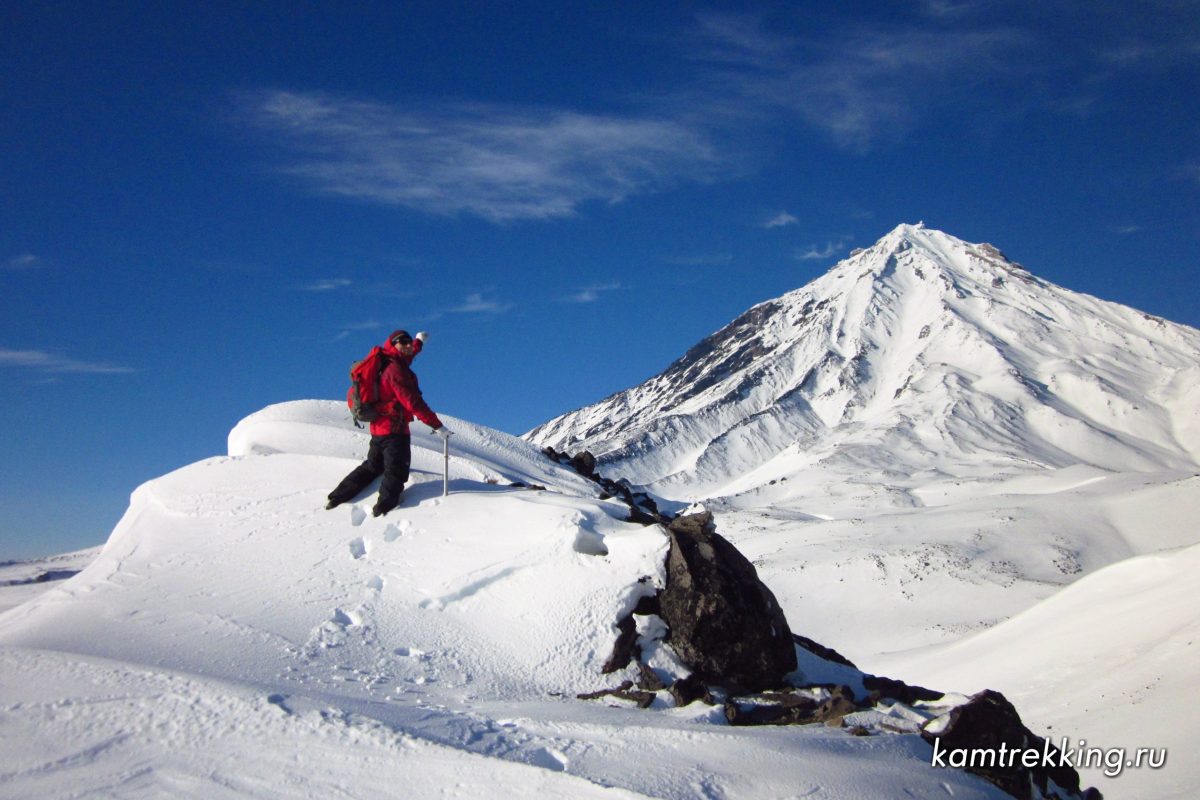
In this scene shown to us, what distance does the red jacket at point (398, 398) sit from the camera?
10.1m

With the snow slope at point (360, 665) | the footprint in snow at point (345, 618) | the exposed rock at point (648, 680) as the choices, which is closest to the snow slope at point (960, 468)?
the exposed rock at point (648, 680)

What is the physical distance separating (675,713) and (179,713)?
12.5 ft

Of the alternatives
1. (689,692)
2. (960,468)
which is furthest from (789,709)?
(960,468)

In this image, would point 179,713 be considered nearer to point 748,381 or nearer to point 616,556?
point 616,556

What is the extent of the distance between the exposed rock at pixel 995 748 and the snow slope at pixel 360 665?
32 centimetres

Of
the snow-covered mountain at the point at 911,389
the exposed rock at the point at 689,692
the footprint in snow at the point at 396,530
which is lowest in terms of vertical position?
the exposed rock at the point at 689,692

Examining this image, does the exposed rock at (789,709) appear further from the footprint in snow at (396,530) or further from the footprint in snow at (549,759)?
the footprint in snow at (396,530)

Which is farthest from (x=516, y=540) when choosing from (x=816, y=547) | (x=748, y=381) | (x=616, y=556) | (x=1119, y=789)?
(x=748, y=381)

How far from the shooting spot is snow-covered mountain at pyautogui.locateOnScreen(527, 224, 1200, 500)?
101 meters

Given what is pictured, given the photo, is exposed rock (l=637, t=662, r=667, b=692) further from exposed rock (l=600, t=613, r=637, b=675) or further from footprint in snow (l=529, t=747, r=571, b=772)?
footprint in snow (l=529, t=747, r=571, b=772)

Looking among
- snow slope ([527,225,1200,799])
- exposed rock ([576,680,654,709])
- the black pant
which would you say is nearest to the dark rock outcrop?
the black pant

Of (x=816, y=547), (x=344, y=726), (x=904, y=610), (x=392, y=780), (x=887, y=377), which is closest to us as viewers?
(x=392, y=780)

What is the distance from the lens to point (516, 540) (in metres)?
9.23

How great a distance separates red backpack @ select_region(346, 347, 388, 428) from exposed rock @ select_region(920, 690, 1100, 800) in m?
6.71
